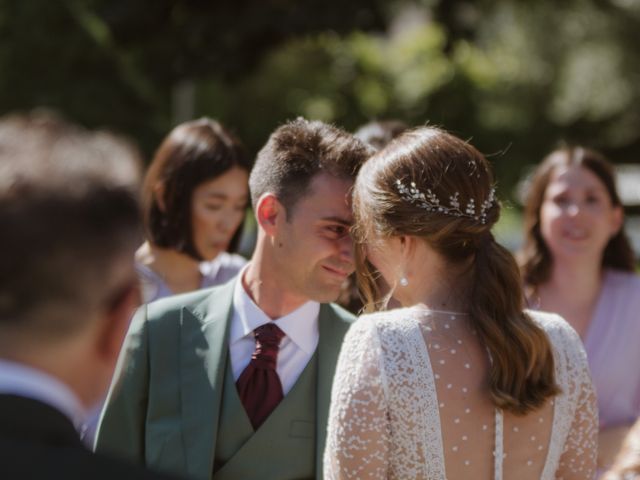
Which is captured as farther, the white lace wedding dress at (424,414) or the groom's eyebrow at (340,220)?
the groom's eyebrow at (340,220)

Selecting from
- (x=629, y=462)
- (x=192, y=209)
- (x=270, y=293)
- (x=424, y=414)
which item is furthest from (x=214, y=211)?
(x=629, y=462)

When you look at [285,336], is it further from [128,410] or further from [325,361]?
[128,410]

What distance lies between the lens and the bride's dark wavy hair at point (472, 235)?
89.2 inches

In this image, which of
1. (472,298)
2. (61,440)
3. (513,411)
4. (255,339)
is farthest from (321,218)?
(61,440)

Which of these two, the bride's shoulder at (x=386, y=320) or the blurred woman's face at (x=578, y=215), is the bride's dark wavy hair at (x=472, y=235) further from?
the blurred woman's face at (x=578, y=215)

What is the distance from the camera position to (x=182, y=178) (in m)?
4.23

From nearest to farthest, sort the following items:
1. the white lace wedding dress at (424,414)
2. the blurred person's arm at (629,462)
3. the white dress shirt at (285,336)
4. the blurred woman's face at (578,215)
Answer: the blurred person's arm at (629,462)
the white lace wedding dress at (424,414)
the white dress shirt at (285,336)
the blurred woman's face at (578,215)

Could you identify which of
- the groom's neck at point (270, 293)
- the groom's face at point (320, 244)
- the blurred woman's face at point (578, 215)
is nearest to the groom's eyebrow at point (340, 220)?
the groom's face at point (320, 244)

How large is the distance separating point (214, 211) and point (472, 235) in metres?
2.13

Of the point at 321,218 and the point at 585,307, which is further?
the point at 585,307

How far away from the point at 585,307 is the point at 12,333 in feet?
11.1

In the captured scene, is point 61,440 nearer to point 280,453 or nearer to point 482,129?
point 280,453

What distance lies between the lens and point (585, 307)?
13.7ft

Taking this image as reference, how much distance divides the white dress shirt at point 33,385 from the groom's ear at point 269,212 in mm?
1614
